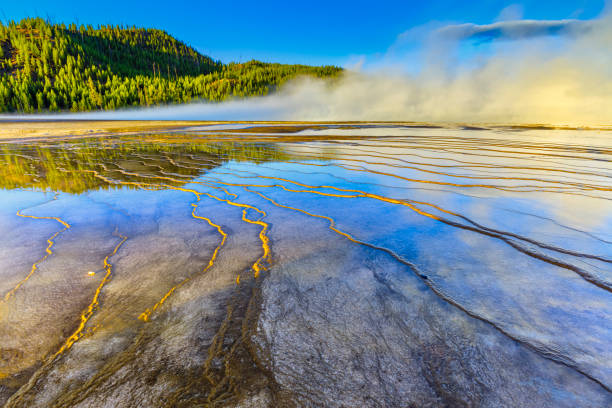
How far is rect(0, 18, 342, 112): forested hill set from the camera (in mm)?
62875

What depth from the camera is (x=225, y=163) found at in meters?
7.42

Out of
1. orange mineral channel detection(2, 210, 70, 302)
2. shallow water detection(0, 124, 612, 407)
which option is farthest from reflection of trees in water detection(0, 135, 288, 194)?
orange mineral channel detection(2, 210, 70, 302)

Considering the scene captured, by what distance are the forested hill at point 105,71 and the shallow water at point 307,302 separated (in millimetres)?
81242

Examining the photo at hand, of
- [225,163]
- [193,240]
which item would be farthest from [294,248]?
[225,163]

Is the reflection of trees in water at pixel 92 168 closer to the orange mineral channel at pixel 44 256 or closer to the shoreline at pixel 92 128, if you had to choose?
the orange mineral channel at pixel 44 256

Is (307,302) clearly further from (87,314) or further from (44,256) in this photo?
(44,256)

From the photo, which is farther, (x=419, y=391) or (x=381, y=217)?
(x=381, y=217)

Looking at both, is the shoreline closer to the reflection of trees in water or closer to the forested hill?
the reflection of trees in water

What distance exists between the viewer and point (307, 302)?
1.73 m

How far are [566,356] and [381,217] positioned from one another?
6.85 ft

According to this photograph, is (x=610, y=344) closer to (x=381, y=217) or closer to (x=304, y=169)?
(x=381, y=217)

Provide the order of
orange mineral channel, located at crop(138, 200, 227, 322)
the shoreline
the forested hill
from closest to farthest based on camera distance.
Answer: orange mineral channel, located at crop(138, 200, 227, 322) → the shoreline → the forested hill

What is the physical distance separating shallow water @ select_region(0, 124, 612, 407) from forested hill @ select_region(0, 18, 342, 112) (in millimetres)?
81242

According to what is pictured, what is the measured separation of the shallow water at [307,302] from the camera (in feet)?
3.86
